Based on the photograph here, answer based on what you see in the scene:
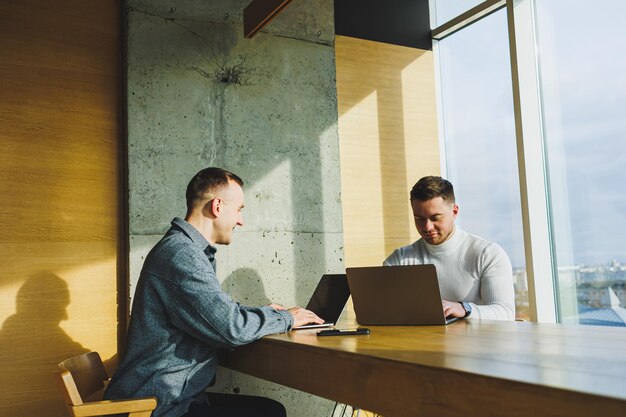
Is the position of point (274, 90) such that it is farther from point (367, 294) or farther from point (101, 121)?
point (367, 294)

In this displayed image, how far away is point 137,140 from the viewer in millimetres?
4016

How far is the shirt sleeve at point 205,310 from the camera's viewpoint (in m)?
2.31

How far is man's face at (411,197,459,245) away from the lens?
351cm

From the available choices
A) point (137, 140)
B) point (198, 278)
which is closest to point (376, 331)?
point (198, 278)

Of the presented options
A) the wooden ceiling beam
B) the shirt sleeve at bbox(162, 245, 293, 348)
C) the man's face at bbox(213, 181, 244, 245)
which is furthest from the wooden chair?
the wooden ceiling beam

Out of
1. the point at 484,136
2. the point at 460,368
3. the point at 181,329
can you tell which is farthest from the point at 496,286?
the point at 484,136

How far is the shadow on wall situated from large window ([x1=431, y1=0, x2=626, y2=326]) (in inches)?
128

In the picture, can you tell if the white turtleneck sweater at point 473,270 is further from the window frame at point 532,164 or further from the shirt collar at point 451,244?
the window frame at point 532,164

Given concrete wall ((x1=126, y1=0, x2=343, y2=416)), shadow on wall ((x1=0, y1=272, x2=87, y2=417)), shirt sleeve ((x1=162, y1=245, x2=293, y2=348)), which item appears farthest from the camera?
concrete wall ((x1=126, y1=0, x2=343, y2=416))

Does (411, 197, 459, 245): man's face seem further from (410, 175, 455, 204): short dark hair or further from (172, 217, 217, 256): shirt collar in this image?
(172, 217, 217, 256): shirt collar

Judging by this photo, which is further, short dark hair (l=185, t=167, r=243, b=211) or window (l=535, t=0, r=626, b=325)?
window (l=535, t=0, r=626, b=325)

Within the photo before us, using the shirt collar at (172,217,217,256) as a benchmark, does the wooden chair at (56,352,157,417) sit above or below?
below

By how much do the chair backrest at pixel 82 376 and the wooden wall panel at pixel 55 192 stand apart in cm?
126

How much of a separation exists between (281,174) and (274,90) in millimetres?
626
